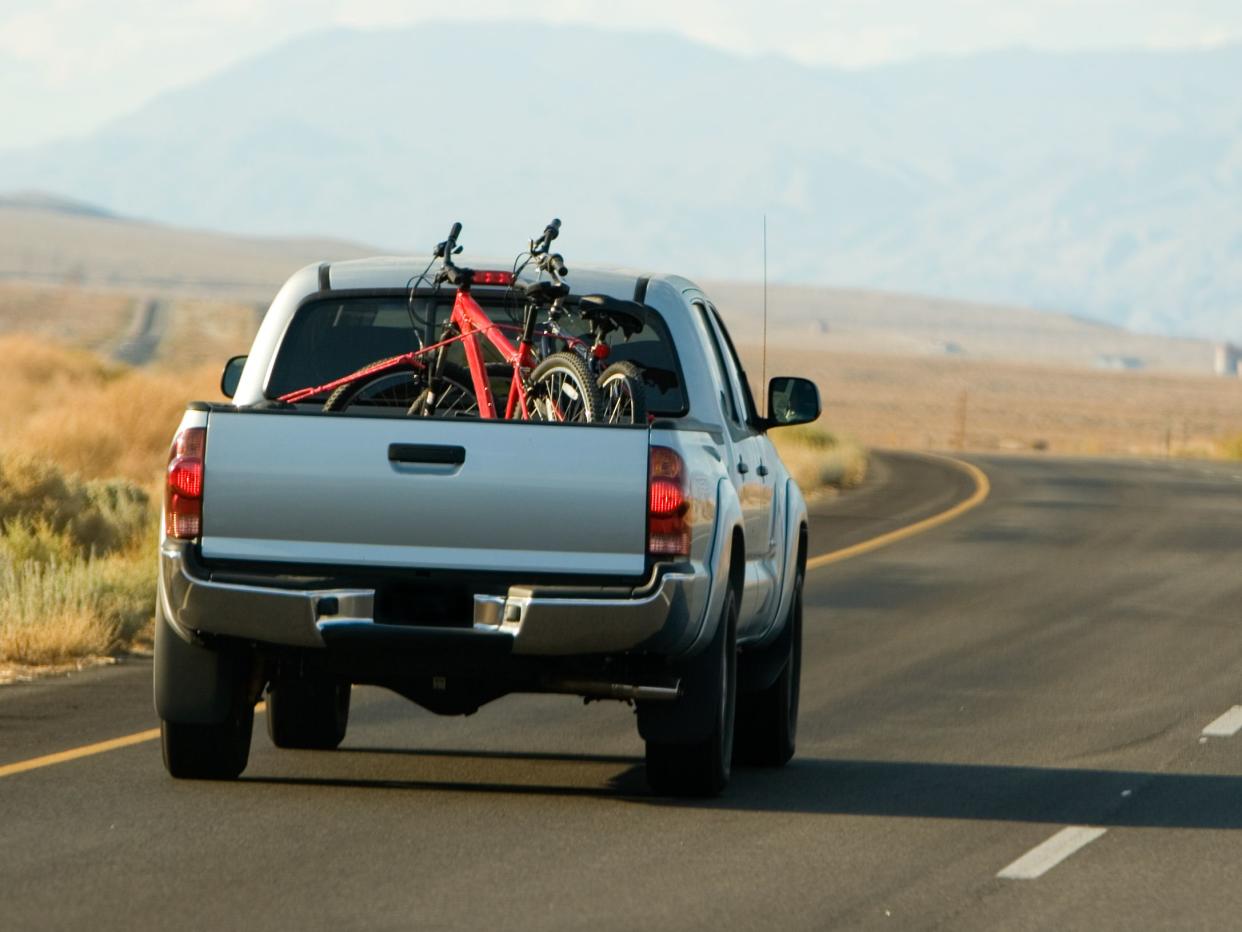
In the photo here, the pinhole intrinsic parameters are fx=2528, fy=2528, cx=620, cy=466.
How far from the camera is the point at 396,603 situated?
8461mm

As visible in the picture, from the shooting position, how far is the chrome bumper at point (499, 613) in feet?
27.6

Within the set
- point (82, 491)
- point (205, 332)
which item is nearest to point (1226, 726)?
point (82, 491)

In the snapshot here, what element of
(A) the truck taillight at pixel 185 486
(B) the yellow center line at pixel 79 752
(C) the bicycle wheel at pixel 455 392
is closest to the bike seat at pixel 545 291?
(C) the bicycle wheel at pixel 455 392

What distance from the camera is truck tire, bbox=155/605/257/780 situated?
8883 millimetres

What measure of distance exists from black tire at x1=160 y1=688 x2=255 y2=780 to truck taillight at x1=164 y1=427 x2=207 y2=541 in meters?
0.87

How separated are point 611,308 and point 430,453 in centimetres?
167

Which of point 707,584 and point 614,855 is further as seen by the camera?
point 707,584

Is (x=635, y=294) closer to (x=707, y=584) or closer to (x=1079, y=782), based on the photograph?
(x=707, y=584)

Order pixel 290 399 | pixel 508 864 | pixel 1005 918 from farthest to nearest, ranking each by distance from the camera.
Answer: pixel 290 399 → pixel 508 864 → pixel 1005 918

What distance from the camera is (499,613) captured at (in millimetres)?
8430

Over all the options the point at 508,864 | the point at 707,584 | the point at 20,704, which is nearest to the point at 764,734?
the point at 707,584

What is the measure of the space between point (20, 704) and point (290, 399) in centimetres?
299

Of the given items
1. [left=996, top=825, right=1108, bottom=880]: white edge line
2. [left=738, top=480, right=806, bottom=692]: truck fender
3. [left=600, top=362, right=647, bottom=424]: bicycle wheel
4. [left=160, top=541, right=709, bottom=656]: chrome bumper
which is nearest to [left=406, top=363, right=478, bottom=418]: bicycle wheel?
[left=600, top=362, right=647, bottom=424]: bicycle wheel

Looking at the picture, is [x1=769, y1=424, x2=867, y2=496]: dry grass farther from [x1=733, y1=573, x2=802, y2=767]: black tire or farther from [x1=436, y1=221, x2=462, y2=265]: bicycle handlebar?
[x1=436, y1=221, x2=462, y2=265]: bicycle handlebar
